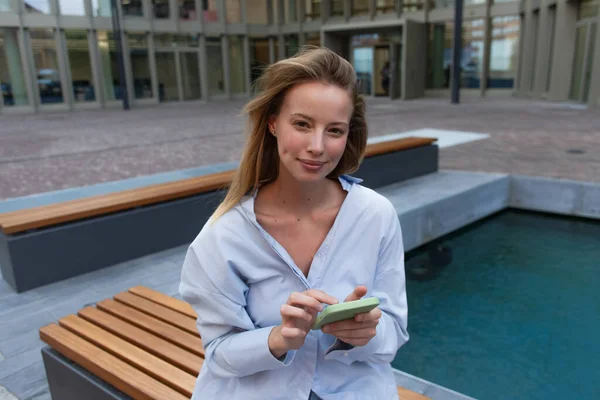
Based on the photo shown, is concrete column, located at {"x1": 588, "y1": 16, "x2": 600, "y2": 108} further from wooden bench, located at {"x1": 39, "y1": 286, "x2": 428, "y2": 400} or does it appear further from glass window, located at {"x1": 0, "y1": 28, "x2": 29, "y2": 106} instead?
glass window, located at {"x1": 0, "y1": 28, "x2": 29, "y2": 106}

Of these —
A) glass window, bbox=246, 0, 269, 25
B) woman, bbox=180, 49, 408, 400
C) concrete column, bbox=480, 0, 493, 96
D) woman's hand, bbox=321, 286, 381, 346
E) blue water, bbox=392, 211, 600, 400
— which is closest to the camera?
woman's hand, bbox=321, 286, 381, 346

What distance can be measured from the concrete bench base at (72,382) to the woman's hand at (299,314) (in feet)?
4.08

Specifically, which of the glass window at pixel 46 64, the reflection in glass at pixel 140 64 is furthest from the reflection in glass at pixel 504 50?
the glass window at pixel 46 64

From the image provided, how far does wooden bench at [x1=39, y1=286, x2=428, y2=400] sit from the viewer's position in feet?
6.92

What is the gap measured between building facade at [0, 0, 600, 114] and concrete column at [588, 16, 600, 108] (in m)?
1.04

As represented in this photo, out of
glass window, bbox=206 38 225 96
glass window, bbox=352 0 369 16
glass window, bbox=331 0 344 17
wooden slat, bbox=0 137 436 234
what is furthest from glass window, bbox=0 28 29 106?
wooden slat, bbox=0 137 436 234

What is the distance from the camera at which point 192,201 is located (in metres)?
5.05

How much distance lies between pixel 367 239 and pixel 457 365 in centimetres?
287

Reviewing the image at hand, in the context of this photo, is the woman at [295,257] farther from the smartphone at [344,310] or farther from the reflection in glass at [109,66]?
the reflection in glass at [109,66]

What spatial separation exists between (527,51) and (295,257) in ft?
78.7

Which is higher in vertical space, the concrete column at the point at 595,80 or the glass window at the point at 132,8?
the glass window at the point at 132,8

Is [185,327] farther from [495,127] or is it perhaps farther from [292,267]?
[495,127]

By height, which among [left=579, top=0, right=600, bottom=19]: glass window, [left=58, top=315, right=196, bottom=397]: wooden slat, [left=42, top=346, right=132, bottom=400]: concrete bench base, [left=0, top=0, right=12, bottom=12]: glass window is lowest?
[left=42, top=346, right=132, bottom=400]: concrete bench base

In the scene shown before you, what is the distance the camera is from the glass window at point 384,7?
2555 centimetres
